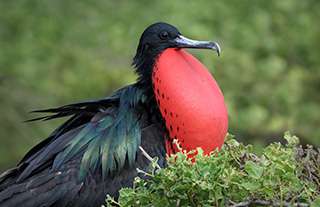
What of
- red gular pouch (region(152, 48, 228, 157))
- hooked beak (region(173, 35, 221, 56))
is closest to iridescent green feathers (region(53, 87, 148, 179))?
red gular pouch (region(152, 48, 228, 157))

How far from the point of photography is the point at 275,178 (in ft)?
9.23

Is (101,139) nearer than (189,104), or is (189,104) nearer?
(189,104)

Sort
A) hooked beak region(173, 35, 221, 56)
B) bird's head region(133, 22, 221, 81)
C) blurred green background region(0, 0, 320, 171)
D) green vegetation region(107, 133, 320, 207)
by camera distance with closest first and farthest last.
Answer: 1. green vegetation region(107, 133, 320, 207)
2. hooked beak region(173, 35, 221, 56)
3. bird's head region(133, 22, 221, 81)
4. blurred green background region(0, 0, 320, 171)

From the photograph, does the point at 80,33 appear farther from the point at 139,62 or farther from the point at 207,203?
the point at 207,203

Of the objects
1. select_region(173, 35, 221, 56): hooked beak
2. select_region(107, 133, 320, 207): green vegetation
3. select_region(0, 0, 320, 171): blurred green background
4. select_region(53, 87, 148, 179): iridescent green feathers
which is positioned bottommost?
select_region(0, 0, 320, 171): blurred green background

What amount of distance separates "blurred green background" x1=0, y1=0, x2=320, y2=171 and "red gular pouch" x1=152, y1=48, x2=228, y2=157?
481 centimetres

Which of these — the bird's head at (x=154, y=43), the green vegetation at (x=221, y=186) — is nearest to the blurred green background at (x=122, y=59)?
the bird's head at (x=154, y=43)

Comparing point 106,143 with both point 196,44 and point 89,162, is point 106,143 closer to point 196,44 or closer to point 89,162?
point 89,162

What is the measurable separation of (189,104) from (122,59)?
5.77m

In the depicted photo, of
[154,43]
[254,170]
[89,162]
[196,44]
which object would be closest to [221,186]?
[254,170]

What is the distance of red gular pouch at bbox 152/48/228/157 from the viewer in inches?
172

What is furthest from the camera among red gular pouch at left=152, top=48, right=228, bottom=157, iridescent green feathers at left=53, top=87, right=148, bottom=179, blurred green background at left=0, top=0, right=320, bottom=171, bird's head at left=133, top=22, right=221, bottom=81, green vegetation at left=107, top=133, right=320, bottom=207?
blurred green background at left=0, top=0, right=320, bottom=171

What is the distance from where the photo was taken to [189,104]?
4457 mm

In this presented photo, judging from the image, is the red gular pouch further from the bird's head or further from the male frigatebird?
the bird's head
